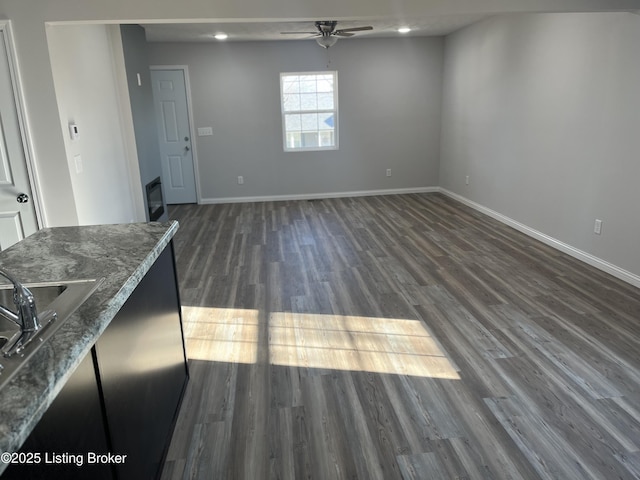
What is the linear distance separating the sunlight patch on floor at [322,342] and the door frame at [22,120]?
129 centimetres

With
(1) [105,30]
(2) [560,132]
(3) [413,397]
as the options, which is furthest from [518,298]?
(1) [105,30]

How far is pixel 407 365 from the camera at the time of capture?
8.49 feet

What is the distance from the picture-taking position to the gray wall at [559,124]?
3678 mm

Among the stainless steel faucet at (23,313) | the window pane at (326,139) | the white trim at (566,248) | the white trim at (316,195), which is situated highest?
the window pane at (326,139)

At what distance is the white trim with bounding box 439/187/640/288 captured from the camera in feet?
12.2

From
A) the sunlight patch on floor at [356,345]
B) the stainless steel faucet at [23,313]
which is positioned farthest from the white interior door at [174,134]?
the stainless steel faucet at [23,313]

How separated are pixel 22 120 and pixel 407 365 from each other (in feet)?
9.66

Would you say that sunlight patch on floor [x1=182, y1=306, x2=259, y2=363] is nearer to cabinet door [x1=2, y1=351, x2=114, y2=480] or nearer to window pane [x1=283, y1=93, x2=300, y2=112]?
cabinet door [x1=2, y1=351, x2=114, y2=480]

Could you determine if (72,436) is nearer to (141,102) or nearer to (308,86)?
(141,102)

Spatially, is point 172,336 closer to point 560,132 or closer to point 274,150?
point 560,132

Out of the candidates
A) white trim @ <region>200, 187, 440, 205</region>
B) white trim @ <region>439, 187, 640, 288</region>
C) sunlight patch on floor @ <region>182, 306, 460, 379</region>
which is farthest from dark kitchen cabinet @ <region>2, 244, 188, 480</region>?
white trim @ <region>200, 187, 440, 205</region>

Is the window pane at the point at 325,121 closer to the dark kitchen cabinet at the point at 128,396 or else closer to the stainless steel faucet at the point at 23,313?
the dark kitchen cabinet at the point at 128,396

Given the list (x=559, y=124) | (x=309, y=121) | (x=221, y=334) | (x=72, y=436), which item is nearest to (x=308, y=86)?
(x=309, y=121)

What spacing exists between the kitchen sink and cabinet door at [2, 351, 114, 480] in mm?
119
